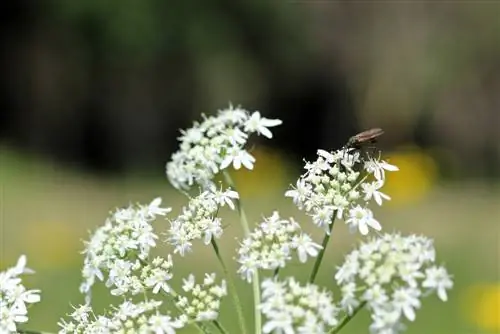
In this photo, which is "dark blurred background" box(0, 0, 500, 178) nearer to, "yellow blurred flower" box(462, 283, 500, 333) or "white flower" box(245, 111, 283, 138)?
"yellow blurred flower" box(462, 283, 500, 333)

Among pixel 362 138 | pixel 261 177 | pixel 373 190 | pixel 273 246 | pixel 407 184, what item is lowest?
pixel 273 246

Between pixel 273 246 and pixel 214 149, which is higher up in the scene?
pixel 214 149

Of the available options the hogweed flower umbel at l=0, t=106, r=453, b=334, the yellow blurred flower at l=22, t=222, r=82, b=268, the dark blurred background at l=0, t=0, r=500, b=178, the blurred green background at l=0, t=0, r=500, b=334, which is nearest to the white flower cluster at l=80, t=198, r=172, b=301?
the hogweed flower umbel at l=0, t=106, r=453, b=334

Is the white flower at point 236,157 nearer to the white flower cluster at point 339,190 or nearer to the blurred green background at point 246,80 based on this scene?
the white flower cluster at point 339,190

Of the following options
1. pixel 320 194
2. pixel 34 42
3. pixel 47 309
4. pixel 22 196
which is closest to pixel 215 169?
pixel 320 194

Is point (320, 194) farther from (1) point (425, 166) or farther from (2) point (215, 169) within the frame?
(1) point (425, 166)

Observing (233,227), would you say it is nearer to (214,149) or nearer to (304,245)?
(214,149)

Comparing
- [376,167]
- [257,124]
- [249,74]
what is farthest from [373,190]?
[249,74]
